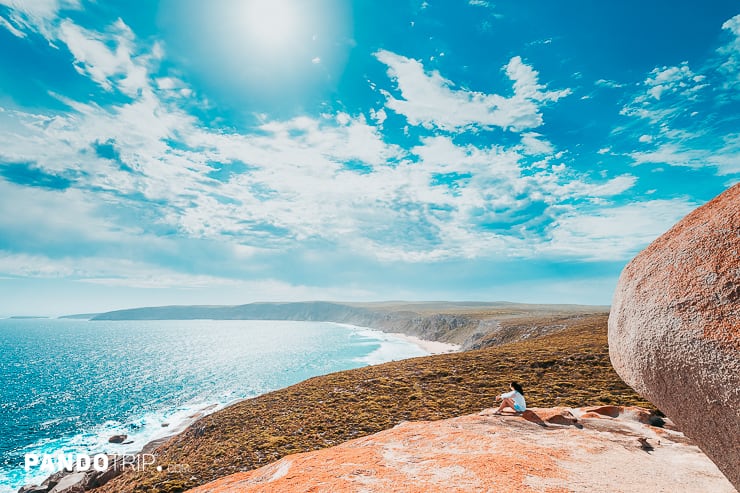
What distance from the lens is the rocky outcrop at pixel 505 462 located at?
8109 mm

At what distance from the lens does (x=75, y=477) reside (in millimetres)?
30984

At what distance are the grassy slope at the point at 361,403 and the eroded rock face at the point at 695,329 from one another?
1917cm

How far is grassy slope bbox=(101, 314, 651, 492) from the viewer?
20.7 meters

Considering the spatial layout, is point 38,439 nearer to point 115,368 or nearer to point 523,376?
point 523,376

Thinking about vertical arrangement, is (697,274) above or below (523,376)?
above

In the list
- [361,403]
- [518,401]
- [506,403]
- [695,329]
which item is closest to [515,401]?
[518,401]

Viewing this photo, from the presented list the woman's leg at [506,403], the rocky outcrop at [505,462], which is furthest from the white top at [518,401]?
the rocky outcrop at [505,462]

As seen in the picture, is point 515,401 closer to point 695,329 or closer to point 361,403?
point 695,329

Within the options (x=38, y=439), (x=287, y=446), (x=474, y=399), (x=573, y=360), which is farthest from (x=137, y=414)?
(x=573, y=360)

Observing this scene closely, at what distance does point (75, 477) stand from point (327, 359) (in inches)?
4107

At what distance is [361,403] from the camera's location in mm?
29188

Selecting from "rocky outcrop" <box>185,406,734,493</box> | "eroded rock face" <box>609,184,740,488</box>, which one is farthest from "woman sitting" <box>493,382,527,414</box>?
"eroded rock face" <box>609,184,740,488</box>

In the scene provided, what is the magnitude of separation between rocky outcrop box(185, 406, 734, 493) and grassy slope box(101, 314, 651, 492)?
29.5ft

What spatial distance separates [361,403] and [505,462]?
21.8 m
